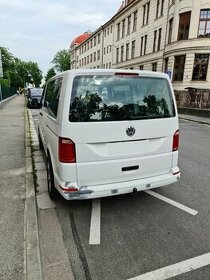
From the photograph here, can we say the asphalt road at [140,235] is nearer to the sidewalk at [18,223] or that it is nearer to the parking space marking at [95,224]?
the parking space marking at [95,224]

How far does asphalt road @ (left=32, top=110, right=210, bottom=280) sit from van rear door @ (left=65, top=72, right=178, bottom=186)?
2.08 feet

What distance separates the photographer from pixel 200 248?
2814 mm

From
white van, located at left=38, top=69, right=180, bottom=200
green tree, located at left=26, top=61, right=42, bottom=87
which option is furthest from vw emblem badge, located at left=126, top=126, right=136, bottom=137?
green tree, located at left=26, top=61, right=42, bottom=87

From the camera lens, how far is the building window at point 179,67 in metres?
23.8

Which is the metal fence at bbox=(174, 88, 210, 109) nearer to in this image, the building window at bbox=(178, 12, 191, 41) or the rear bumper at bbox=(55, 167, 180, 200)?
the building window at bbox=(178, 12, 191, 41)

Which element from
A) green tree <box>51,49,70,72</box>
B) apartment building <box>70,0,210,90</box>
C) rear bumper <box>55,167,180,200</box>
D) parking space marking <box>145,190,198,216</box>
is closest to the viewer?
rear bumper <box>55,167,180,200</box>

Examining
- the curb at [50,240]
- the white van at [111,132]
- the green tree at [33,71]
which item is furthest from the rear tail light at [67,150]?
the green tree at [33,71]

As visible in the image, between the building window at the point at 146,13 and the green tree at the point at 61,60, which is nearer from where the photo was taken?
the building window at the point at 146,13

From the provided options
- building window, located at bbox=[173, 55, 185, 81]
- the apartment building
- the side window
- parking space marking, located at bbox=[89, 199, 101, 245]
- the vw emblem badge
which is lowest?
parking space marking, located at bbox=[89, 199, 101, 245]

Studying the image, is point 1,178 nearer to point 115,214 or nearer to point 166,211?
point 115,214

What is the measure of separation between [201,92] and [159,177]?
17.3 metres

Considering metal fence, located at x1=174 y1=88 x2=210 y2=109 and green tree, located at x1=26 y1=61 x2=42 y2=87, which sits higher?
green tree, located at x1=26 y1=61 x2=42 y2=87

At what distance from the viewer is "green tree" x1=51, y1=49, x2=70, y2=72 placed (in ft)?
302

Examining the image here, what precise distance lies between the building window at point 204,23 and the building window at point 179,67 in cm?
270
